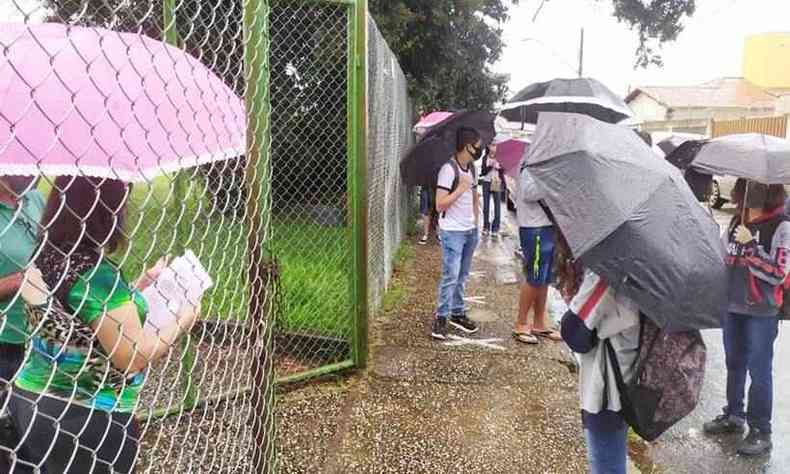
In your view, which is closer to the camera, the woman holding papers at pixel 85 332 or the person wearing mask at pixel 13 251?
the woman holding papers at pixel 85 332

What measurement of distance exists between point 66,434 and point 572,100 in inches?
178

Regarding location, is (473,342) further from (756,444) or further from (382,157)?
(756,444)

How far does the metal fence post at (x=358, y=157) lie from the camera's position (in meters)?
4.15

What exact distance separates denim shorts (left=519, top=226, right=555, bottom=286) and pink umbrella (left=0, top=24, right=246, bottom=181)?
4.09 meters

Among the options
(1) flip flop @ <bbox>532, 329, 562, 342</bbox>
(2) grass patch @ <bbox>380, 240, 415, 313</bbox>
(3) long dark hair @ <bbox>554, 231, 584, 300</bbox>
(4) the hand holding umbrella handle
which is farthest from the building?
(3) long dark hair @ <bbox>554, 231, 584, 300</bbox>

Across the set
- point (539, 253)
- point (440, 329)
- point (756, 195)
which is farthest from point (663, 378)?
point (440, 329)

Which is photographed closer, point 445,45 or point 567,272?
point 567,272

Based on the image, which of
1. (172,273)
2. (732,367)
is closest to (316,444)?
(172,273)

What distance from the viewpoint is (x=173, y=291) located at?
1.69 metres

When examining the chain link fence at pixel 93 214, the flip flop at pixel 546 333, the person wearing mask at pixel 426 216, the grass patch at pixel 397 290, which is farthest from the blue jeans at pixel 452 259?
the person wearing mask at pixel 426 216

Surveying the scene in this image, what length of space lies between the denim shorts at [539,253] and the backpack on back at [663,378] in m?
2.73

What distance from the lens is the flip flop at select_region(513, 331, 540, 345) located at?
5.43 m

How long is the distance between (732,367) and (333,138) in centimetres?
354

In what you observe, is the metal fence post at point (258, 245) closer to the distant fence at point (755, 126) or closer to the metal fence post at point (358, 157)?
the metal fence post at point (358, 157)
